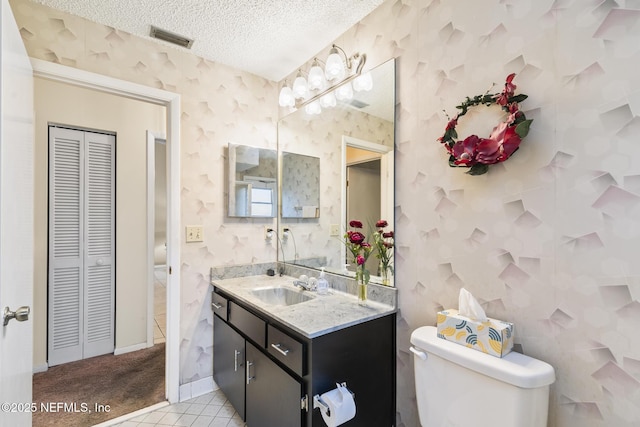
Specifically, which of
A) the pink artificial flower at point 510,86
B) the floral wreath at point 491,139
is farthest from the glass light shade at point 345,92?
the pink artificial flower at point 510,86

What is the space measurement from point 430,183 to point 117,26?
1988 millimetres

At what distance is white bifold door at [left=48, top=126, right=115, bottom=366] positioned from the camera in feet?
7.74

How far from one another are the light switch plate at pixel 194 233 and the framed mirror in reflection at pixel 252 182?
0.23m

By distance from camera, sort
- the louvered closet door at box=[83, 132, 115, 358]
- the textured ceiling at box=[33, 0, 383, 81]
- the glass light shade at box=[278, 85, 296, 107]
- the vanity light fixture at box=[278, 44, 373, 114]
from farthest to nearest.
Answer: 1. the louvered closet door at box=[83, 132, 115, 358]
2. the glass light shade at box=[278, 85, 296, 107]
3. the vanity light fixture at box=[278, 44, 373, 114]
4. the textured ceiling at box=[33, 0, 383, 81]

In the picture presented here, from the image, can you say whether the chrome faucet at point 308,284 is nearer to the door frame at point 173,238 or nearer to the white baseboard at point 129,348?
the door frame at point 173,238

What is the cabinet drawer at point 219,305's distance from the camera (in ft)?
6.06

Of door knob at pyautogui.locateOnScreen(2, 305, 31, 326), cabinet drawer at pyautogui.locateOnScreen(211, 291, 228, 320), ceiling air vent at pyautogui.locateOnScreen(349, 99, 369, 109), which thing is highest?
ceiling air vent at pyautogui.locateOnScreen(349, 99, 369, 109)

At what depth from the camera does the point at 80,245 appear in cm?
246

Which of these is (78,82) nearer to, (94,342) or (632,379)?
(94,342)

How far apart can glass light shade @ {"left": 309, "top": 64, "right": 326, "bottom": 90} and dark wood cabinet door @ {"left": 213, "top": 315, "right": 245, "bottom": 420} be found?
63.1 inches

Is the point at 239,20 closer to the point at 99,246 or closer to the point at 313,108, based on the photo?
the point at 313,108

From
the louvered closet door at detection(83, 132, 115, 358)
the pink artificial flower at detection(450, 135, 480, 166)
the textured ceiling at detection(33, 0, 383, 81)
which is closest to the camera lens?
the pink artificial flower at detection(450, 135, 480, 166)

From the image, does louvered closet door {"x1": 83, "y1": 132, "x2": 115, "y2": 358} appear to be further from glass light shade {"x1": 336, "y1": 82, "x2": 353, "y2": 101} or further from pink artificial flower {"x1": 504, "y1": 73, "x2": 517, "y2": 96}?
pink artificial flower {"x1": 504, "y1": 73, "x2": 517, "y2": 96}

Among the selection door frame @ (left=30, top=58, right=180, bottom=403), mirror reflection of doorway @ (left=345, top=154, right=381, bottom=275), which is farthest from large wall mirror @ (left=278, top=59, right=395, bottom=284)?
door frame @ (left=30, top=58, right=180, bottom=403)
